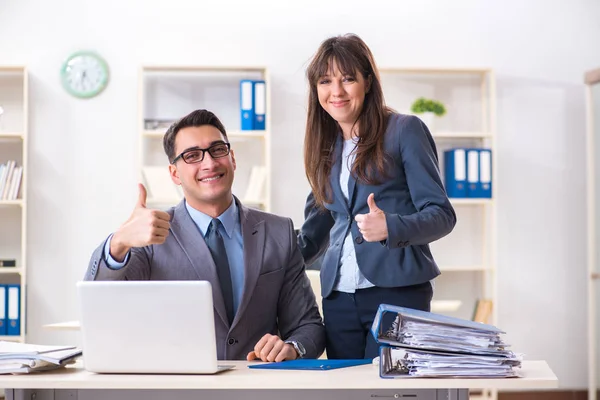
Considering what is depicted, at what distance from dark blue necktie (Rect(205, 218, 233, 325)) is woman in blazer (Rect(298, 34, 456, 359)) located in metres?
0.26

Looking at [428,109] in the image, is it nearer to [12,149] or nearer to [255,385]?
[12,149]

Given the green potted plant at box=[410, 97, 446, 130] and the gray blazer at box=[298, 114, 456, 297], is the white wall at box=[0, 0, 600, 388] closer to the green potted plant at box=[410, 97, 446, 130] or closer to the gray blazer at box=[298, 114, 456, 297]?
the green potted plant at box=[410, 97, 446, 130]

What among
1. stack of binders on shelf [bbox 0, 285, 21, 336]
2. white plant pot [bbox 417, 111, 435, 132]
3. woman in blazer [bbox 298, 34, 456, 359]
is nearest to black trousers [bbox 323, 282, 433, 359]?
woman in blazer [bbox 298, 34, 456, 359]

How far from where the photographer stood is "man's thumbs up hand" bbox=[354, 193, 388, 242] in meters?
1.92

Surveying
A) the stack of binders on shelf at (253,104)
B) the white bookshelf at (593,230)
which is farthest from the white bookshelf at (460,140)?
the stack of binders on shelf at (253,104)

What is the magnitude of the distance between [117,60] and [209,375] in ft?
12.4

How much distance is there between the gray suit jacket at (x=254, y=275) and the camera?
2152 mm

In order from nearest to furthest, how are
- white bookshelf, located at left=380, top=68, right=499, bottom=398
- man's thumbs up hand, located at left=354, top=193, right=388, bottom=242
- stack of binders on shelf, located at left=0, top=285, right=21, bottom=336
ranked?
man's thumbs up hand, located at left=354, top=193, right=388, bottom=242, stack of binders on shelf, located at left=0, top=285, right=21, bottom=336, white bookshelf, located at left=380, top=68, right=499, bottom=398

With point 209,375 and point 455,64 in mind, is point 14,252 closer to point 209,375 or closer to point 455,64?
point 455,64

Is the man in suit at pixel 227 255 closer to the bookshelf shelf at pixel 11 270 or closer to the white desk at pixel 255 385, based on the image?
the white desk at pixel 255 385

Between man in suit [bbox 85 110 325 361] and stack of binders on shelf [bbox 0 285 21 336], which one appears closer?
man in suit [bbox 85 110 325 361]

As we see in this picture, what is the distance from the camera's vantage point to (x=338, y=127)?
234 cm

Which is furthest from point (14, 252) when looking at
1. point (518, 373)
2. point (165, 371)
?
point (518, 373)

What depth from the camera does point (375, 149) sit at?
2.18 metres
